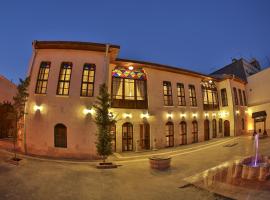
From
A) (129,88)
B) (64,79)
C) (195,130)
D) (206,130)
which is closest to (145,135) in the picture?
(129,88)

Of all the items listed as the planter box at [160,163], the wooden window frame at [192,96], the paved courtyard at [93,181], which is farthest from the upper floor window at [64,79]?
the wooden window frame at [192,96]

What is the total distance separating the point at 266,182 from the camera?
6727 mm

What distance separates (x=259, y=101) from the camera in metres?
23.6

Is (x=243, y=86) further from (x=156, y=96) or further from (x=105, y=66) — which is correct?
(x=105, y=66)

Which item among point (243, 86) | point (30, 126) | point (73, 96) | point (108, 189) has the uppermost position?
point (243, 86)

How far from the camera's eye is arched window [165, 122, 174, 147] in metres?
16.3

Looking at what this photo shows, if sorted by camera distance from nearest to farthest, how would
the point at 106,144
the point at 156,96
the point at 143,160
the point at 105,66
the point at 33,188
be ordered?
the point at 33,188 → the point at 106,144 → the point at 143,160 → the point at 105,66 → the point at 156,96

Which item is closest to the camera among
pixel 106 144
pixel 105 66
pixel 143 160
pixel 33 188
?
pixel 33 188

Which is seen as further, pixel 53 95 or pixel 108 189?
pixel 53 95

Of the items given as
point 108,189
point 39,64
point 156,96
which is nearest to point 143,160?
point 108,189

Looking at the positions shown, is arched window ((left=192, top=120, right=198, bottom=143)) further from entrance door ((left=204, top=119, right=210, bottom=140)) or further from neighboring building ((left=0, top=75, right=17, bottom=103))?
neighboring building ((left=0, top=75, right=17, bottom=103))

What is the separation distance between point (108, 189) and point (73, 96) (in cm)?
708

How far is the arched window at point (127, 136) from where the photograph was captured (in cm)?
1436

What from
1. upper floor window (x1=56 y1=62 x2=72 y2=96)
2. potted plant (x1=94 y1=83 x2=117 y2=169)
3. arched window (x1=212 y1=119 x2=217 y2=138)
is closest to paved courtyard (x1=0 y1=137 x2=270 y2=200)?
potted plant (x1=94 y1=83 x2=117 y2=169)
